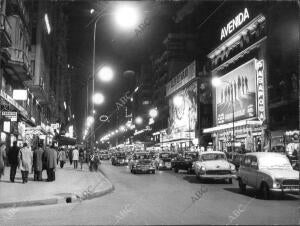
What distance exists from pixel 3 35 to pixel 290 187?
18.5 m

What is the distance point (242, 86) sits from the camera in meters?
59.7

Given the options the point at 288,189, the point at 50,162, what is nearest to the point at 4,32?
the point at 50,162

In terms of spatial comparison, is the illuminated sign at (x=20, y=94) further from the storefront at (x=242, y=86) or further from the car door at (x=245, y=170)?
the storefront at (x=242, y=86)

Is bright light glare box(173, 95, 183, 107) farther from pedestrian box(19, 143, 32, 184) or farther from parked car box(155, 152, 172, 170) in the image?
pedestrian box(19, 143, 32, 184)

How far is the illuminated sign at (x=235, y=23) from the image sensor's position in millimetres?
61306

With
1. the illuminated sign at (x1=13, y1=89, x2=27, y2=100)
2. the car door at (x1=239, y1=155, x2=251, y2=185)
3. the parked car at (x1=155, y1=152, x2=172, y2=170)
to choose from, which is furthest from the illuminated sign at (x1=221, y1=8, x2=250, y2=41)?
the car door at (x1=239, y1=155, x2=251, y2=185)

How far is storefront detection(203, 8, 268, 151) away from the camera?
54000mm

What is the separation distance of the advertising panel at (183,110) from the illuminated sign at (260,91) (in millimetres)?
25497

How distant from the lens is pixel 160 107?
118 metres

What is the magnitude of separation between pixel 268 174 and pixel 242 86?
46.3 m

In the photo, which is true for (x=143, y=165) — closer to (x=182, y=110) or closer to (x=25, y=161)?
(x=25, y=161)

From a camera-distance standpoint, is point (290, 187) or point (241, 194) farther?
point (241, 194)

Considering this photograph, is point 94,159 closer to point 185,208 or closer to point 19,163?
point 19,163

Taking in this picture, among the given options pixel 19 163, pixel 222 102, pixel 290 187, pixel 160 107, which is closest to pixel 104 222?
pixel 290 187
